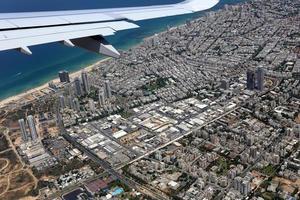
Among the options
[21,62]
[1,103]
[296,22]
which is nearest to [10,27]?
[1,103]

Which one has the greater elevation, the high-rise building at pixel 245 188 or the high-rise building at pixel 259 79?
the high-rise building at pixel 259 79

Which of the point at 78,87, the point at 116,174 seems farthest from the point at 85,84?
the point at 116,174

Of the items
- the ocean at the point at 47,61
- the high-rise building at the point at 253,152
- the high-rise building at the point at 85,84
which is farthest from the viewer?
the ocean at the point at 47,61

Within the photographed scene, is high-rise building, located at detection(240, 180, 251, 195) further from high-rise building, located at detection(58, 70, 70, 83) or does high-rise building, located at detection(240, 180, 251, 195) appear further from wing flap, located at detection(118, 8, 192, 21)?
high-rise building, located at detection(58, 70, 70, 83)

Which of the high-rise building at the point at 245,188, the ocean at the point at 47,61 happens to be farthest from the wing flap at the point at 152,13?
the ocean at the point at 47,61

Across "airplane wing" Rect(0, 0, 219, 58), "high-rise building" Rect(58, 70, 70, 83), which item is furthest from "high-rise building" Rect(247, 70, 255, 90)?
"airplane wing" Rect(0, 0, 219, 58)

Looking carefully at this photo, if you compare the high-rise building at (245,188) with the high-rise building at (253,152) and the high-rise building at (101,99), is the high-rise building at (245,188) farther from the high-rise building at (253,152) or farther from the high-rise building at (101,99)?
the high-rise building at (101,99)

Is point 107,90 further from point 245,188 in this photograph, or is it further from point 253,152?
point 245,188

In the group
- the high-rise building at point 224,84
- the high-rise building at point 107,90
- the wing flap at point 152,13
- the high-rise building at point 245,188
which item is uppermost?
the wing flap at point 152,13
